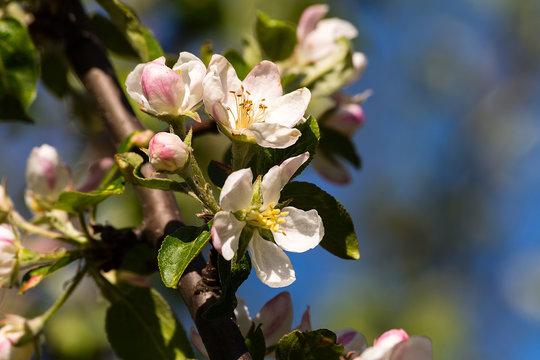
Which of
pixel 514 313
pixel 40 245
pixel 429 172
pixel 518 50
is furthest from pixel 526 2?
pixel 40 245

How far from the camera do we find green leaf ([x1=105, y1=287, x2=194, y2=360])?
46.8 inches

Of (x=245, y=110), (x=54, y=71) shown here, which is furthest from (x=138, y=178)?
(x=54, y=71)

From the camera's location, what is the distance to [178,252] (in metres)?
0.84

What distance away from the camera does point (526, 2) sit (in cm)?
573

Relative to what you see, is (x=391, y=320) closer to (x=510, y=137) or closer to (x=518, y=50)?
(x=510, y=137)

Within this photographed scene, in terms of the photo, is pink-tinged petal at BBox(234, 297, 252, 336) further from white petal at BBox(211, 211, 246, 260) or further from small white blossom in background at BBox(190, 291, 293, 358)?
white petal at BBox(211, 211, 246, 260)

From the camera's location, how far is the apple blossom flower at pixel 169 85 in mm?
873

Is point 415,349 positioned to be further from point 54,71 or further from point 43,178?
point 54,71

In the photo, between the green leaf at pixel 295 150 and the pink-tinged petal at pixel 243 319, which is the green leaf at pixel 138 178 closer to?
the green leaf at pixel 295 150

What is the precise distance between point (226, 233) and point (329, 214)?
201 millimetres

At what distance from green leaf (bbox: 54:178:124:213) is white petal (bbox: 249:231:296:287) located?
272 millimetres

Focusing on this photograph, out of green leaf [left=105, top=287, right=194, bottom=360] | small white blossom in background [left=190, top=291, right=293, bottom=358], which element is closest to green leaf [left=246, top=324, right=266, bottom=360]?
small white blossom in background [left=190, top=291, right=293, bottom=358]

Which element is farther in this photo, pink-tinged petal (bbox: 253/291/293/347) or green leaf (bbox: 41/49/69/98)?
green leaf (bbox: 41/49/69/98)

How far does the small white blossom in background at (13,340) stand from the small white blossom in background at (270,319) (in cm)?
36
